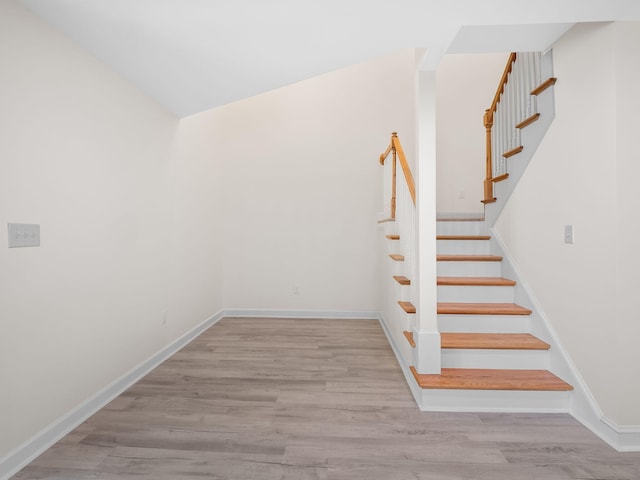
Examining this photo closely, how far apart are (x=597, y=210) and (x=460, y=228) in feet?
5.48

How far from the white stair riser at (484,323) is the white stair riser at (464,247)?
854mm

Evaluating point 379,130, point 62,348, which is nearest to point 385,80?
point 379,130

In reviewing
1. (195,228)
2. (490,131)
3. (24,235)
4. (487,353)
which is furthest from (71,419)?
(490,131)

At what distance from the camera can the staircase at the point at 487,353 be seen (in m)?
2.04

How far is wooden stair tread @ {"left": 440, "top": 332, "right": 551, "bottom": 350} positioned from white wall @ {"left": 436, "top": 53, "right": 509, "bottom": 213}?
224 centimetres

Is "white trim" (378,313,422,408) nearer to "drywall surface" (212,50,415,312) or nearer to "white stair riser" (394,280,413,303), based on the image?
"white stair riser" (394,280,413,303)

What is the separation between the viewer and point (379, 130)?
14.1 ft

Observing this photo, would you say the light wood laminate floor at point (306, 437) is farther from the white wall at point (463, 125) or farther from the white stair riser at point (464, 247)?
the white wall at point (463, 125)

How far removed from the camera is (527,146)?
2.64 meters

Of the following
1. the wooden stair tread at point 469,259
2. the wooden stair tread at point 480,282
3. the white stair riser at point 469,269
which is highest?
the wooden stair tread at point 469,259

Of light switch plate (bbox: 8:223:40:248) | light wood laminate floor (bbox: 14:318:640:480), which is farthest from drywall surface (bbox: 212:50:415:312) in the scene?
light switch plate (bbox: 8:223:40:248)

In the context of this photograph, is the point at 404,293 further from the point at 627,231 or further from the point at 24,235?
the point at 24,235

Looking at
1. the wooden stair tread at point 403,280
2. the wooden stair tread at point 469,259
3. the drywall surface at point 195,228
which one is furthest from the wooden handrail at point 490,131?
the drywall surface at point 195,228

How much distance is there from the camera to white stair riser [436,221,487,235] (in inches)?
136
